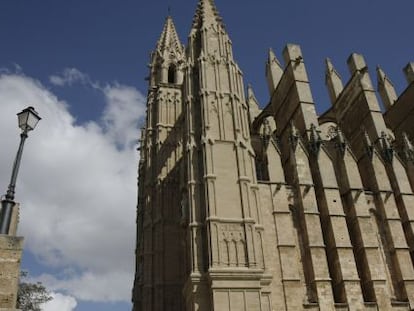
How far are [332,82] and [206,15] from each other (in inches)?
395

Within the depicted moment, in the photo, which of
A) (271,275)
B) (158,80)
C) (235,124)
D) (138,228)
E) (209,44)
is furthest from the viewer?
(158,80)

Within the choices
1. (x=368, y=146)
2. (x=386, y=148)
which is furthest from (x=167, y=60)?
(x=386, y=148)

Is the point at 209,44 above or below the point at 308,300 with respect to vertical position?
above

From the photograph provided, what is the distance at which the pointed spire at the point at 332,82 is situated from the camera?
27781 millimetres

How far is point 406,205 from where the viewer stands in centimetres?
1997

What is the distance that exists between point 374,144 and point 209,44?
9.52m

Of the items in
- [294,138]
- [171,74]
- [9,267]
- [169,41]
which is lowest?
[9,267]

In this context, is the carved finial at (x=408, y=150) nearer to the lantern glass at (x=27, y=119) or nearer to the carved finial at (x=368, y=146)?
the carved finial at (x=368, y=146)

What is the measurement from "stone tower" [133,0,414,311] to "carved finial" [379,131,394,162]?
58 mm

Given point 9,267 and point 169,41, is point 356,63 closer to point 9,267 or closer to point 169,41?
point 169,41

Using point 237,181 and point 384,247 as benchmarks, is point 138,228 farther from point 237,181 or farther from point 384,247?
point 384,247

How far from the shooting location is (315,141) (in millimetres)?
20531

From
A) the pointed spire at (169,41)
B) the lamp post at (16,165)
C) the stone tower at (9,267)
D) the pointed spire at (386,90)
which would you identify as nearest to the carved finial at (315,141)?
the pointed spire at (386,90)

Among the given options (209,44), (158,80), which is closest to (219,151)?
(209,44)
